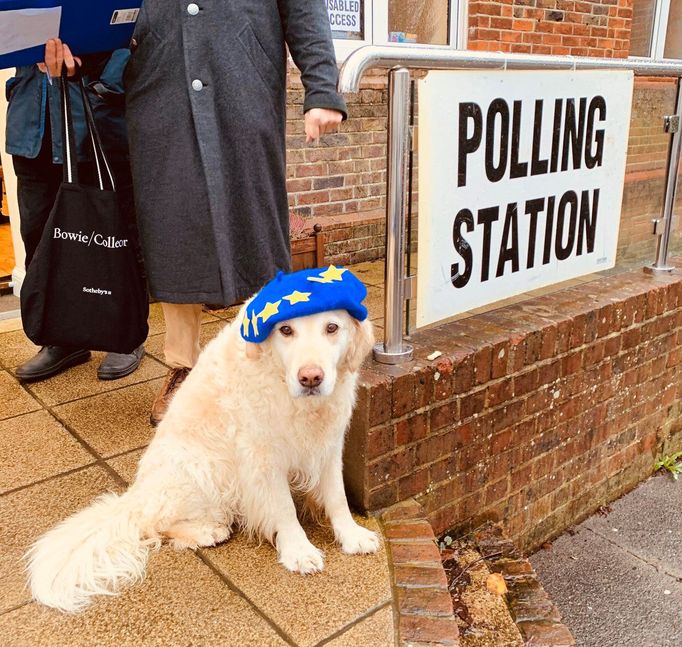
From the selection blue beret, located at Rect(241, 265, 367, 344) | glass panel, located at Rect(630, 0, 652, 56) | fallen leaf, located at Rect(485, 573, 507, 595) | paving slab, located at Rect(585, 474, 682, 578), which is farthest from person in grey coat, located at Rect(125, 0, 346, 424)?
glass panel, located at Rect(630, 0, 652, 56)

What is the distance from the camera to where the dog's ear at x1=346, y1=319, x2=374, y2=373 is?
1.94 m

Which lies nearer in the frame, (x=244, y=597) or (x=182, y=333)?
(x=244, y=597)

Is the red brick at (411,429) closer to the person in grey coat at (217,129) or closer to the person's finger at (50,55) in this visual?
the person in grey coat at (217,129)

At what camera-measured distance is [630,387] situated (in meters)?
3.59

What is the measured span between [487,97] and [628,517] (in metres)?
2.49

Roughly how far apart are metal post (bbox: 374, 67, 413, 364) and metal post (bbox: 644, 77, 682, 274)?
1896 millimetres

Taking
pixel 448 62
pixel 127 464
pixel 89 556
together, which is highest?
pixel 448 62

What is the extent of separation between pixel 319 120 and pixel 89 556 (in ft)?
5.02

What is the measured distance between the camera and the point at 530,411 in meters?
3.03

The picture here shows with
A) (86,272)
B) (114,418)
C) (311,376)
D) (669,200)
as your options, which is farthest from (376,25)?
(311,376)

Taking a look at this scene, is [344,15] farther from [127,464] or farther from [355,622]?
[355,622]

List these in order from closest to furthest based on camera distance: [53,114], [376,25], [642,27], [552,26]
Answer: [53,114]
[376,25]
[552,26]
[642,27]

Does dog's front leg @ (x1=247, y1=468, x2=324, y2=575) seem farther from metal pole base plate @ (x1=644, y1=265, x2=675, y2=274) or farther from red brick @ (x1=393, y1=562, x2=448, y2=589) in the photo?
metal pole base plate @ (x1=644, y1=265, x2=675, y2=274)

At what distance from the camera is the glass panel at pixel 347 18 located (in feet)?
17.0
